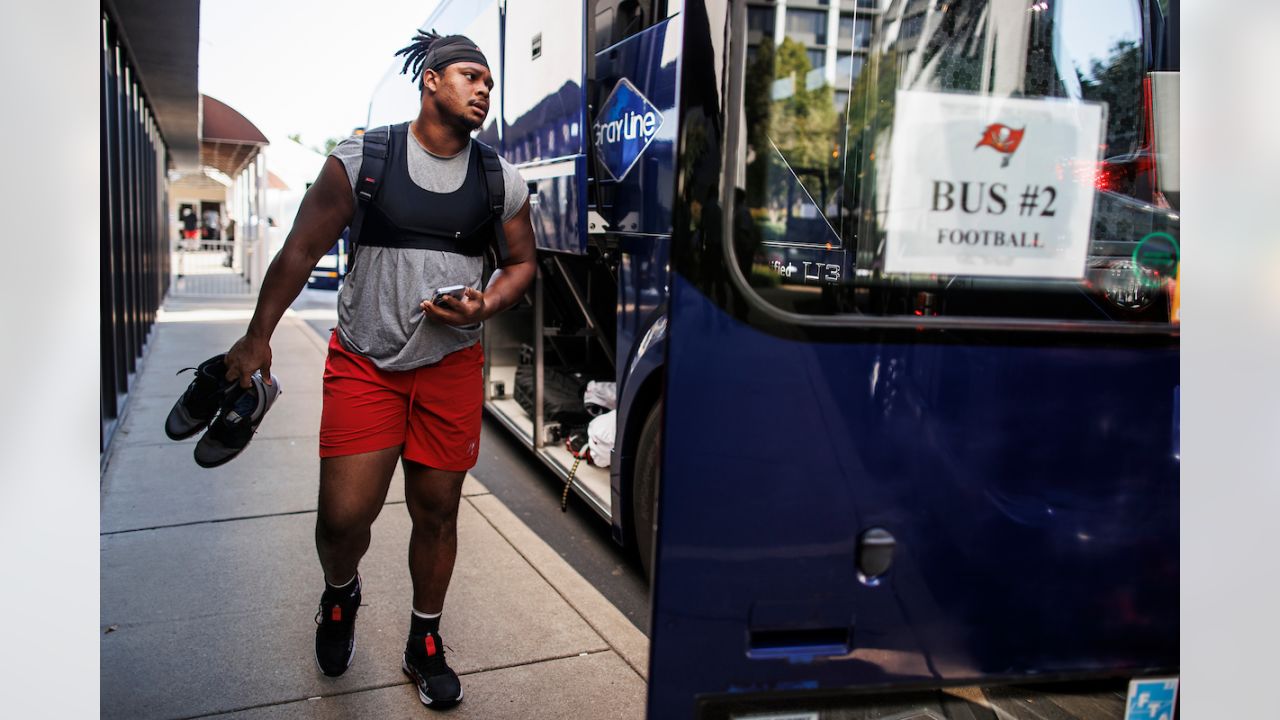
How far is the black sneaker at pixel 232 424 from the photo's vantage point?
117 inches

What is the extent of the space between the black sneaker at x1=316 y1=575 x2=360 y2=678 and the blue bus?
176 centimetres

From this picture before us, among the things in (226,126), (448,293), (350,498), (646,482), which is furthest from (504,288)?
(226,126)

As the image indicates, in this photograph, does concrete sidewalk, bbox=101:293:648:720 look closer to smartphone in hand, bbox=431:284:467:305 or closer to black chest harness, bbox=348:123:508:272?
smartphone in hand, bbox=431:284:467:305

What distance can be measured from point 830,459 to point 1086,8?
104 cm

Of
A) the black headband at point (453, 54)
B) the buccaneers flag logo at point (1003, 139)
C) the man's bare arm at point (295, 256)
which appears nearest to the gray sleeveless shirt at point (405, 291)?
the man's bare arm at point (295, 256)

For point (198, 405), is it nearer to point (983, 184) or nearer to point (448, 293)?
point (448, 293)

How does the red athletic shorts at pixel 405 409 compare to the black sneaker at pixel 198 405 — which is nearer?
the black sneaker at pixel 198 405

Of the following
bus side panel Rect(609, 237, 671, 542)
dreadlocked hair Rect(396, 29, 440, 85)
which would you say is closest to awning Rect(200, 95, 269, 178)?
dreadlocked hair Rect(396, 29, 440, 85)

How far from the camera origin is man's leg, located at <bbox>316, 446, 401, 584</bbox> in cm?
307

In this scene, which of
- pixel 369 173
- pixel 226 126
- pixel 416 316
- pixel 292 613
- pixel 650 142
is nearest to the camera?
pixel 369 173

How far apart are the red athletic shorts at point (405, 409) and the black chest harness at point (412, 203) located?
35 centimetres

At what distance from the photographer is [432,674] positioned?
10.5 ft

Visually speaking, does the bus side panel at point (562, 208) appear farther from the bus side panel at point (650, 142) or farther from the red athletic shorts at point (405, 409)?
the red athletic shorts at point (405, 409)

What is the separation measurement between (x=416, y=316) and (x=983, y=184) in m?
1.77
